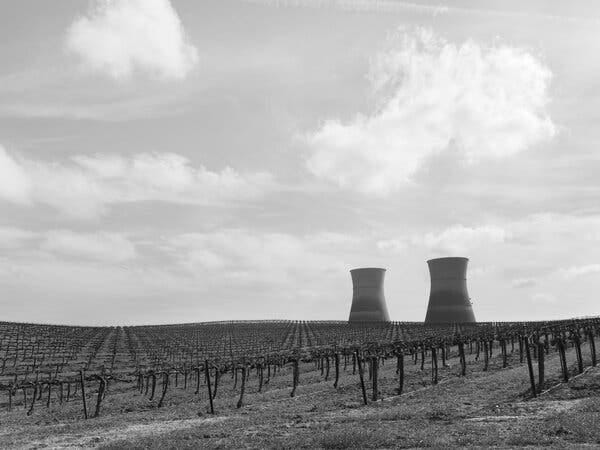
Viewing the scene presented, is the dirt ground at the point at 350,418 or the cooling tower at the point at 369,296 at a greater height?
the cooling tower at the point at 369,296

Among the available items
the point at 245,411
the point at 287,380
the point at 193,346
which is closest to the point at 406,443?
the point at 245,411

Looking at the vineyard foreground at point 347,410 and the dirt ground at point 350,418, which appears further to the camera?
the vineyard foreground at point 347,410

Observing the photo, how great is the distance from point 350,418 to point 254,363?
22.0 m

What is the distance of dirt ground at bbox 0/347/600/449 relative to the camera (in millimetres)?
16656

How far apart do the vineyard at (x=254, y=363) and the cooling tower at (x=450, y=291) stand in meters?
1.77

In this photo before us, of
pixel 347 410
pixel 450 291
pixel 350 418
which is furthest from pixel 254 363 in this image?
pixel 450 291

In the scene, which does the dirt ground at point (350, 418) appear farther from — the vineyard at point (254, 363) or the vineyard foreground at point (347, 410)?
the vineyard at point (254, 363)

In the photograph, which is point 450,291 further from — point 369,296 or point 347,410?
point 347,410

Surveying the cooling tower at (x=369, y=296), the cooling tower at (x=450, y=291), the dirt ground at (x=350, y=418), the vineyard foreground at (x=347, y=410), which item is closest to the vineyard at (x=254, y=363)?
the vineyard foreground at (x=347, y=410)

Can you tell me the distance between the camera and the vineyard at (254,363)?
1313 inches

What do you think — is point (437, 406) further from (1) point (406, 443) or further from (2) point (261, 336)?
(2) point (261, 336)

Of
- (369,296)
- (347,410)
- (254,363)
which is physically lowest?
(347,410)

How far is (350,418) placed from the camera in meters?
21.9

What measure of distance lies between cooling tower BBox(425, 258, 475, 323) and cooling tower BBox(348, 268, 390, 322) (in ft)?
38.0
